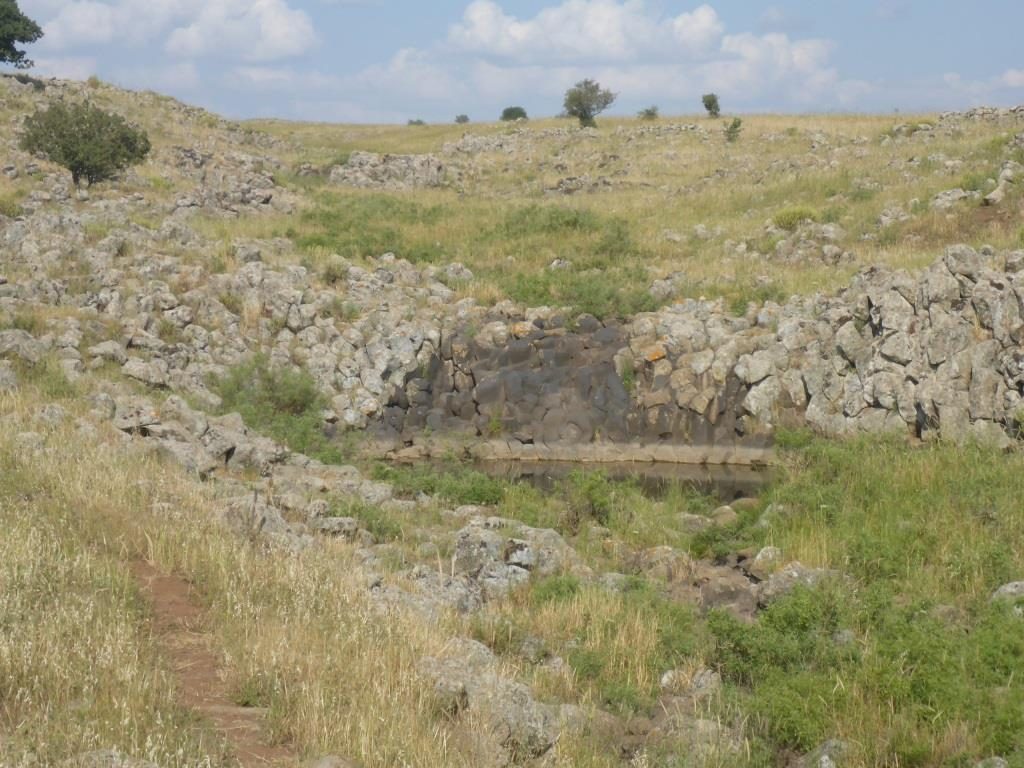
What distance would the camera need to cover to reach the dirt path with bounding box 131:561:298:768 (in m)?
6.07

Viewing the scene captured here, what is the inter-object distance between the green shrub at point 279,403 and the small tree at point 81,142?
13694 mm

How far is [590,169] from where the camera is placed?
147ft

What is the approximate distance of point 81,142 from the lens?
98.1 ft

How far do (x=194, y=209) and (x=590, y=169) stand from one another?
823 inches

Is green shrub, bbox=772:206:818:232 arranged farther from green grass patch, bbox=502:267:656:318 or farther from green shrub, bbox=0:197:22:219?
green shrub, bbox=0:197:22:219

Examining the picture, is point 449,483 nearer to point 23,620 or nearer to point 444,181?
point 23,620

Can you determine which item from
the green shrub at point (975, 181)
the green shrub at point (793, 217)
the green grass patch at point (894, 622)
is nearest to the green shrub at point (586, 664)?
the green grass patch at point (894, 622)

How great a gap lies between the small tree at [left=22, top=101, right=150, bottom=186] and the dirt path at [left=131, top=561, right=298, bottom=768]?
2485 centimetres

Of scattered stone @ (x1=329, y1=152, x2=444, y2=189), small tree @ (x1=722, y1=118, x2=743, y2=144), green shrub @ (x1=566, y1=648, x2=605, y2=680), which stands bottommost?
green shrub @ (x1=566, y1=648, x2=605, y2=680)

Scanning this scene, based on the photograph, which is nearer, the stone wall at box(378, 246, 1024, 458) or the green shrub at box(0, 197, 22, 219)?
the stone wall at box(378, 246, 1024, 458)

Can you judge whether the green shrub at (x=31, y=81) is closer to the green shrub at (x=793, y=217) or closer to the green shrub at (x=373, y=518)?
the green shrub at (x=793, y=217)

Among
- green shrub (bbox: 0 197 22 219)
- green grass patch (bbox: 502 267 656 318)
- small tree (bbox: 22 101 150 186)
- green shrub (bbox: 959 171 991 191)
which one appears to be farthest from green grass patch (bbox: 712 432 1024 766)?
small tree (bbox: 22 101 150 186)

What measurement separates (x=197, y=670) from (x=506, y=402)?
47.9ft

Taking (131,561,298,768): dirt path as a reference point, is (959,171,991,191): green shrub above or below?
above
